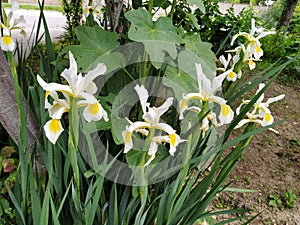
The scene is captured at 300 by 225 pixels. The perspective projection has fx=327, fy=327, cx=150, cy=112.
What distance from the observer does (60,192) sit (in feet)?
3.16

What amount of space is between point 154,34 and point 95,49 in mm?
212

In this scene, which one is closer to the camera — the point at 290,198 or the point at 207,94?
the point at 207,94

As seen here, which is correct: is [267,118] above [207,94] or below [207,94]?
below

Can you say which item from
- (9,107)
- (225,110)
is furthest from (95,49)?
(225,110)

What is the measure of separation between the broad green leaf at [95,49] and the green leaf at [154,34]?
0.43 feet

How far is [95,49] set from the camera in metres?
1.07

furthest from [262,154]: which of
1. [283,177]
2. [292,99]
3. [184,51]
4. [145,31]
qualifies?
[145,31]

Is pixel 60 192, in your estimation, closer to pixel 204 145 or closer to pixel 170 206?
pixel 170 206

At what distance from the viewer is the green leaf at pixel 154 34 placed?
94cm

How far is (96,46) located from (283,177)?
1469mm

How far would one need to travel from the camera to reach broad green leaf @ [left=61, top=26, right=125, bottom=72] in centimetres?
103

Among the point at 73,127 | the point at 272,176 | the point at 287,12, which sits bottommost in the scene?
the point at 272,176

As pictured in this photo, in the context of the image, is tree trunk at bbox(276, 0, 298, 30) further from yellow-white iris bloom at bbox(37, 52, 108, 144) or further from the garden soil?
yellow-white iris bloom at bbox(37, 52, 108, 144)

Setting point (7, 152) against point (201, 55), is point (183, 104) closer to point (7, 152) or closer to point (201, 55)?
point (201, 55)
